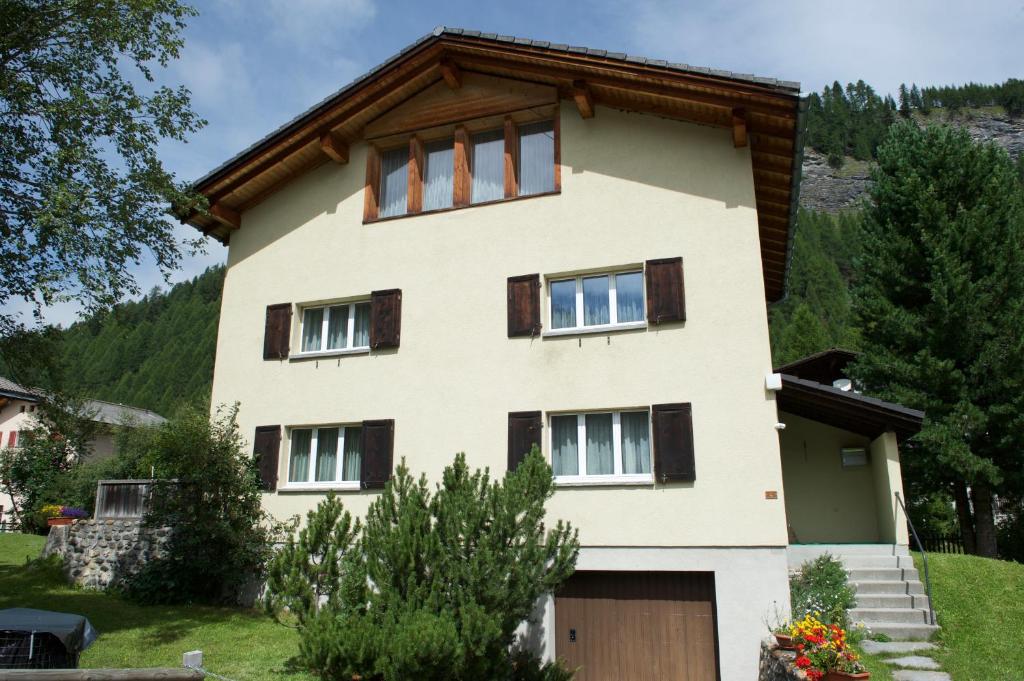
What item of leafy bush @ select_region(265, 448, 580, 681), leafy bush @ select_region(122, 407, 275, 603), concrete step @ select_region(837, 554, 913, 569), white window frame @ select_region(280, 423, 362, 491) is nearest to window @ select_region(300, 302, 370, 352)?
white window frame @ select_region(280, 423, 362, 491)

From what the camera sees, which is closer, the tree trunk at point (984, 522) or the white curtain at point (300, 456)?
the white curtain at point (300, 456)

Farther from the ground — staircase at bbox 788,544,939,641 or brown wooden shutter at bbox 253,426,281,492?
brown wooden shutter at bbox 253,426,281,492

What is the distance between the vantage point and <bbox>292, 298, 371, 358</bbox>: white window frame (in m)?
13.4

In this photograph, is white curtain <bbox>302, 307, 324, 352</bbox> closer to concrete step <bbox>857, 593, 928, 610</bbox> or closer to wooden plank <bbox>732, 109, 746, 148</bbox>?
wooden plank <bbox>732, 109, 746, 148</bbox>

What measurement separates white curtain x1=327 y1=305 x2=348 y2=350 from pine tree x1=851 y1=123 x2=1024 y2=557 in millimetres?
15412

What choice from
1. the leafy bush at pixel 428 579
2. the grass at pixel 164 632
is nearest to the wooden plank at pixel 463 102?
the leafy bush at pixel 428 579

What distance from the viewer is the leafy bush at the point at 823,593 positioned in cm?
1030

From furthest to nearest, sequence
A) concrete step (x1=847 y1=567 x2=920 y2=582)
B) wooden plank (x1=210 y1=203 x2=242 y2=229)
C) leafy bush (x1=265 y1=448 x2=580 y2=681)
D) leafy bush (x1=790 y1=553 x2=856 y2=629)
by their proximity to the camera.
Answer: wooden plank (x1=210 y1=203 x2=242 y2=229), concrete step (x1=847 y1=567 x2=920 y2=582), leafy bush (x1=790 y1=553 x2=856 y2=629), leafy bush (x1=265 y1=448 x2=580 y2=681)

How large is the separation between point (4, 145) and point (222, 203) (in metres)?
3.70

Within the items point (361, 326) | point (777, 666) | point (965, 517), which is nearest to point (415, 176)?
point (361, 326)

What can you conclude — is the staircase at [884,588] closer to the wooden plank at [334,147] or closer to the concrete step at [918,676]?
the concrete step at [918,676]

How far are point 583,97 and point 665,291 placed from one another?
3.73 m

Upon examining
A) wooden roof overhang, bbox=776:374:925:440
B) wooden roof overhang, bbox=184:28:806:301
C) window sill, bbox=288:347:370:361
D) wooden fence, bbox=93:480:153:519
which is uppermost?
wooden roof overhang, bbox=184:28:806:301

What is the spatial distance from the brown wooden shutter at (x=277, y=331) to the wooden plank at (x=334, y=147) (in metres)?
3.07
